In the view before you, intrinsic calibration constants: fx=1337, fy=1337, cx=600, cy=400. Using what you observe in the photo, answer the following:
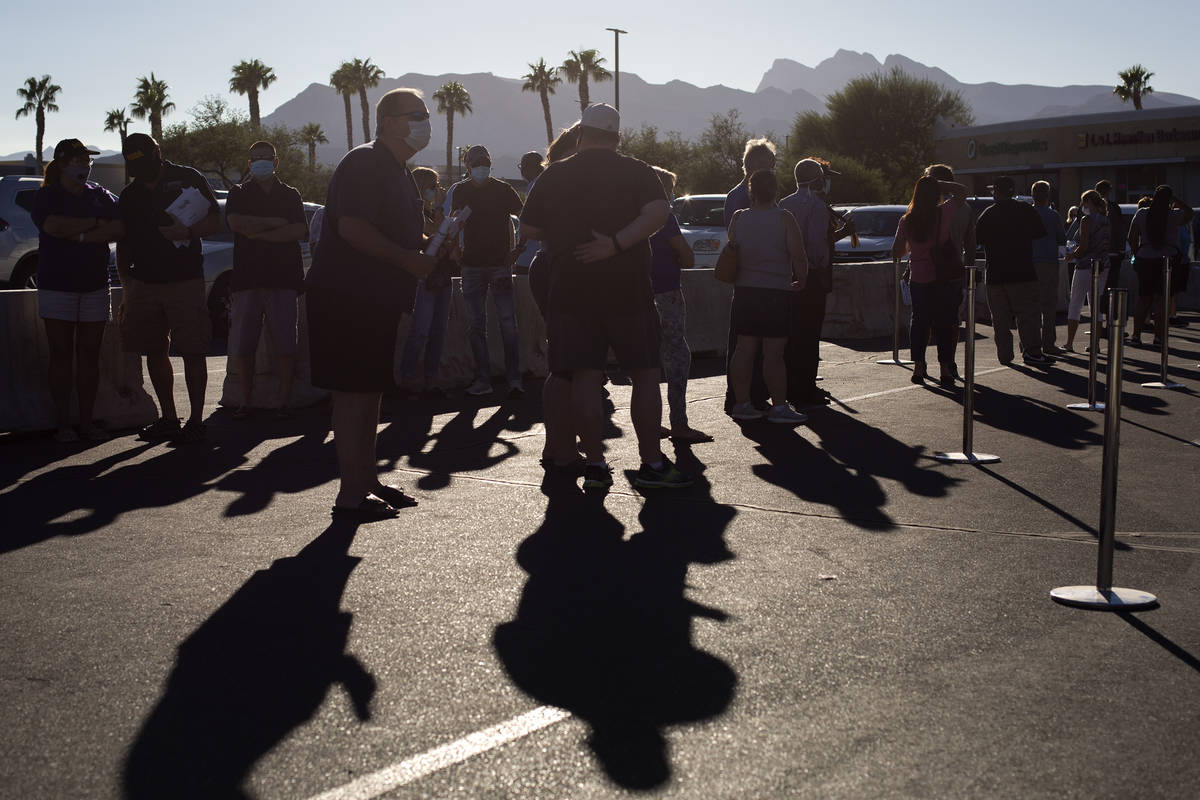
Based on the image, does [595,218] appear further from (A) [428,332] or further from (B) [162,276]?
(A) [428,332]

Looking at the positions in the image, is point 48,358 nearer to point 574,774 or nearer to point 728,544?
point 728,544

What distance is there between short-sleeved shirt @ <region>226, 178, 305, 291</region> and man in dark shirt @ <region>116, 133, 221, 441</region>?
402mm

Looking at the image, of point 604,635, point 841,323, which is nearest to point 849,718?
point 604,635

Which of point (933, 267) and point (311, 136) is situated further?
point (311, 136)

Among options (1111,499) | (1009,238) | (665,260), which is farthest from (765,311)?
(1009,238)

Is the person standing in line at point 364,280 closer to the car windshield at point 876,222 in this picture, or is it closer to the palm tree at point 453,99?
the car windshield at point 876,222

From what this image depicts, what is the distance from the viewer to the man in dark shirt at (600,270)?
21.7 ft

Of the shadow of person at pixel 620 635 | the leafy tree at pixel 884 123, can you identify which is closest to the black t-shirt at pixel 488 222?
the shadow of person at pixel 620 635

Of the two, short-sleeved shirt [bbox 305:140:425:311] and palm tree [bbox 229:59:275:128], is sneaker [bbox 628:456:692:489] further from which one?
palm tree [bbox 229:59:275:128]

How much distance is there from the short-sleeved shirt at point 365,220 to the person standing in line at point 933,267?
631 centimetres

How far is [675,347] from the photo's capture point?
8.50 metres

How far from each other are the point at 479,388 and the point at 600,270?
4590 mm

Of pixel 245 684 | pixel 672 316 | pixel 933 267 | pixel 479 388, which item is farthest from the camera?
pixel 933 267

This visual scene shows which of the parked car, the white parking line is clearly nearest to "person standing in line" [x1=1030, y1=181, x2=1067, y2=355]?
the white parking line
